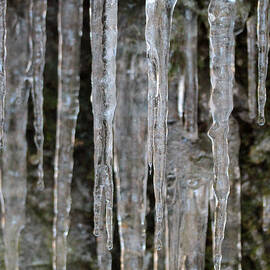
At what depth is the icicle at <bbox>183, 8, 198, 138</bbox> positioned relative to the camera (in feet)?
5.15

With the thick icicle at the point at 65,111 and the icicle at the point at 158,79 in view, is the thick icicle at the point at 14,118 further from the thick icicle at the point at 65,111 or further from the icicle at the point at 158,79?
the icicle at the point at 158,79

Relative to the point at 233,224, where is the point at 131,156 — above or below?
above

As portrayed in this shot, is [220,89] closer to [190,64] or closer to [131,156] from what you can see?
[190,64]

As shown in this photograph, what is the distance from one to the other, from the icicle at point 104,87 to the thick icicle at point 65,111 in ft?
0.67

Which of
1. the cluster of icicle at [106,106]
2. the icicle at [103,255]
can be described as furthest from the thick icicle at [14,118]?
the icicle at [103,255]

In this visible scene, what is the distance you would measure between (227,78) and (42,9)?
2.13 feet

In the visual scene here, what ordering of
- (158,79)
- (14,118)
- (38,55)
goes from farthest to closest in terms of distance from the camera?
1. (14,118)
2. (38,55)
3. (158,79)

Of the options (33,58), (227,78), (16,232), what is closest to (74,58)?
(33,58)

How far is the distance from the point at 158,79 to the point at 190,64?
0.30 m

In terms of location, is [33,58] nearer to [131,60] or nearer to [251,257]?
[131,60]

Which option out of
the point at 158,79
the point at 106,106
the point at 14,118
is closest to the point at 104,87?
the point at 106,106

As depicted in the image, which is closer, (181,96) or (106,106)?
(106,106)

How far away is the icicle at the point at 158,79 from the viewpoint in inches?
51.3

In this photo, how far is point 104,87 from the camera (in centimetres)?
136
